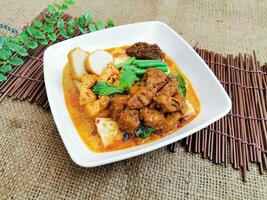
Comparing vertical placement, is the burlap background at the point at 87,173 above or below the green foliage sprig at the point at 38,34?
below

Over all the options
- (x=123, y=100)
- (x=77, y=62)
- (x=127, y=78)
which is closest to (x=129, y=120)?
(x=123, y=100)

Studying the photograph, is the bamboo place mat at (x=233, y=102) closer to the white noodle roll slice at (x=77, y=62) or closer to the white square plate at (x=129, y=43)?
the white square plate at (x=129, y=43)

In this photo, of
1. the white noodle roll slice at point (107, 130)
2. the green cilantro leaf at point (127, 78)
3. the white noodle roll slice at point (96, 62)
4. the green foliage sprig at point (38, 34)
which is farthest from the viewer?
the green foliage sprig at point (38, 34)

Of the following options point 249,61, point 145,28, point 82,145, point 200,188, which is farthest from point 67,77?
point 249,61

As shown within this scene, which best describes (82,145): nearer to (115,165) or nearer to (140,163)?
(115,165)

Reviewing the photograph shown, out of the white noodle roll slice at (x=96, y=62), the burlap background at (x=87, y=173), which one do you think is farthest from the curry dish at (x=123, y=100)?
the burlap background at (x=87, y=173)
